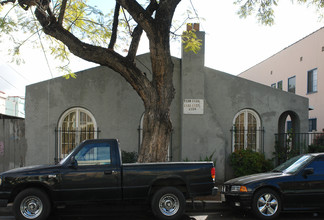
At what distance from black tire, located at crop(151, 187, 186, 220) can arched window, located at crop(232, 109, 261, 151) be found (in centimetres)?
562

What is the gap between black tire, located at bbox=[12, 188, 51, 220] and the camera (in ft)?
21.2

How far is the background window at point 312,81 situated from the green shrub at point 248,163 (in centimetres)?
938

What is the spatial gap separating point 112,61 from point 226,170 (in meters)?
5.81

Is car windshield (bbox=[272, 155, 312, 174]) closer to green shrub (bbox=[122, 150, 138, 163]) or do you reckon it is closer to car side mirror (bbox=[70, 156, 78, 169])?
car side mirror (bbox=[70, 156, 78, 169])

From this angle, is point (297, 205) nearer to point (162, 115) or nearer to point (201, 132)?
point (162, 115)

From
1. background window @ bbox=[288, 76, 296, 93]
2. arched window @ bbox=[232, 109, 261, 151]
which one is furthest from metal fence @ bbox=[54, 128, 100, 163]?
background window @ bbox=[288, 76, 296, 93]

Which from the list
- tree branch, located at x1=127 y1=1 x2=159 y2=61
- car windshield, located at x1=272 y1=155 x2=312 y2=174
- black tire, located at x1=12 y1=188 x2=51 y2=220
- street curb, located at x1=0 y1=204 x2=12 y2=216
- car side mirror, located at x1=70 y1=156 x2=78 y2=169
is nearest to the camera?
black tire, located at x1=12 y1=188 x2=51 y2=220

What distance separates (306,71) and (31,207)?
17.7m

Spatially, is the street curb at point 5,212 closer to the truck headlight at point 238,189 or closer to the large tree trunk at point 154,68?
the large tree trunk at point 154,68

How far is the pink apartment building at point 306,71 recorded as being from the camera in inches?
707

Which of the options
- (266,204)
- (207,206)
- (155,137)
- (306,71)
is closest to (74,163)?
(155,137)

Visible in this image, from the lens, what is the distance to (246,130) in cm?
1202

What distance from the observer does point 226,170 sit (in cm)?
1163

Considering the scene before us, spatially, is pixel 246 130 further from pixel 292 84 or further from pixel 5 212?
pixel 292 84
